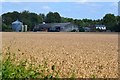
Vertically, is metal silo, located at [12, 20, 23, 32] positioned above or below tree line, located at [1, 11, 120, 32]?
below

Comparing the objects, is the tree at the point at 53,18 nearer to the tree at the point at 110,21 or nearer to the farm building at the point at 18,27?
the farm building at the point at 18,27

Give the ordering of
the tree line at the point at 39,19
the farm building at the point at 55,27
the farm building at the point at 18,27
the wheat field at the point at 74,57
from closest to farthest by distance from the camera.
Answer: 1. the wheat field at the point at 74,57
2. the farm building at the point at 18,27
3. the tree line at the point at 39,19
4. the farm building at the point at 55,27

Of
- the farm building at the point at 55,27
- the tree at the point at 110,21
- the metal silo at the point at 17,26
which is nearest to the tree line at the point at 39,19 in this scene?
the tree at the point at 110,21

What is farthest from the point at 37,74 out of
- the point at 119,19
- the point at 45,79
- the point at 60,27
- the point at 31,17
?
the point at 31,17

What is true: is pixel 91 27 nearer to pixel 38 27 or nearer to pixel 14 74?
pixel 38 27

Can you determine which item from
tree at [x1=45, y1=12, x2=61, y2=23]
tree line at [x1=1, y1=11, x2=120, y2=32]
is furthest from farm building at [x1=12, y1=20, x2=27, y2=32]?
tree at [x1=45, y1=12, x2=61, y2=23]

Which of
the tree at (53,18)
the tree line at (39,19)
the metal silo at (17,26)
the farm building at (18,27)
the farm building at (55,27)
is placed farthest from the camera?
the tree at (53,18)

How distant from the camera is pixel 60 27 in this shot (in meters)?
131

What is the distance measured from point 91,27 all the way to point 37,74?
13185 cm

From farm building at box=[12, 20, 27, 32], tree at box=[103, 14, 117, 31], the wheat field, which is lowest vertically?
the wheat field

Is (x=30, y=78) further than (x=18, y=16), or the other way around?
(x=18, y=16)

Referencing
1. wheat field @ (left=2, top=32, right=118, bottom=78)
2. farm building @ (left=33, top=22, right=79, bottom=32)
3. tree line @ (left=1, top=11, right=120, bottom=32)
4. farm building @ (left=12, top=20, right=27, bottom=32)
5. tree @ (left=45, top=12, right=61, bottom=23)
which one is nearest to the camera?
wheat field @ (left=2, top=32, right=118, bottom=78)

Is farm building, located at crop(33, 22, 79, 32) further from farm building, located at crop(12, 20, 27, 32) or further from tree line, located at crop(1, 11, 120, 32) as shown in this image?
farm building, located at crop(12, 20, 27, 32)

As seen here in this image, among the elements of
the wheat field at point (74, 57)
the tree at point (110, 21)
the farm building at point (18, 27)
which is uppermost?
the tree at point (110, 21)
